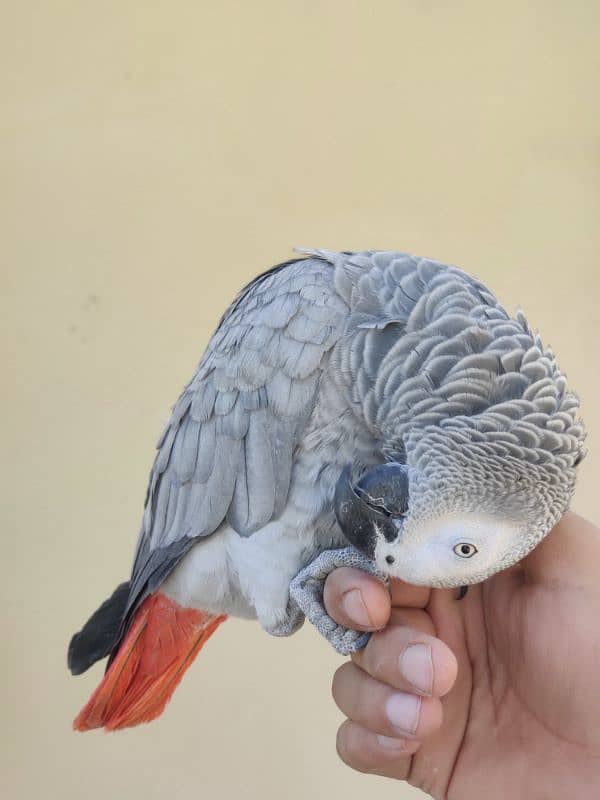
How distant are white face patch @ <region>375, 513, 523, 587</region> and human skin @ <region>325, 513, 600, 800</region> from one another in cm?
12

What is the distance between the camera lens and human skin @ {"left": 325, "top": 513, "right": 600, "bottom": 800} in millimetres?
750

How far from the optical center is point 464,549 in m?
0.61

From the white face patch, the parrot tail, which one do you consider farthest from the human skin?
→ the parrot tail

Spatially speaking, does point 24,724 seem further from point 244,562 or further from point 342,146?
point 342,146

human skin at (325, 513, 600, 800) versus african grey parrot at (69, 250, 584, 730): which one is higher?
african grey parrot at (69, 250, 584, 730)

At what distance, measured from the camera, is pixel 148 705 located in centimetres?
117

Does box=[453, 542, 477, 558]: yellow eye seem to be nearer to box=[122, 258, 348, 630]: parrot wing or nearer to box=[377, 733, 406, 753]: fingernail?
box=[122, 258, 348, 630]: parrot wing

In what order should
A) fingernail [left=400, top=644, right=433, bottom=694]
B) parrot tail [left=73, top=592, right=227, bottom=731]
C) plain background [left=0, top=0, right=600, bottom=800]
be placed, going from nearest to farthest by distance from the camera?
fingernail [left=400, top=644, right=433, bottom=694]
parrot tail [left=73, top=592, right=227, bottom=731]
plain background [left=0, top=0, right=600, bottom=800]

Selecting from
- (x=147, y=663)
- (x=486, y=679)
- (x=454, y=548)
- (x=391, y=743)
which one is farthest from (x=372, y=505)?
(x=147, y=663)

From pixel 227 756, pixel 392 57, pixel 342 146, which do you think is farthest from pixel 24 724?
pixel 392 57

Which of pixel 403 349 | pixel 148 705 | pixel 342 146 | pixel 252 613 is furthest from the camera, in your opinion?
pixel 342 146

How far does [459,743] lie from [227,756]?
42.3 inches

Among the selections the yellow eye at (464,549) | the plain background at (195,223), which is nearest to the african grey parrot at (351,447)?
the yellow eye at (464,549)

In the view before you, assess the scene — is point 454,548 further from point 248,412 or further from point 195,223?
point 195,223
